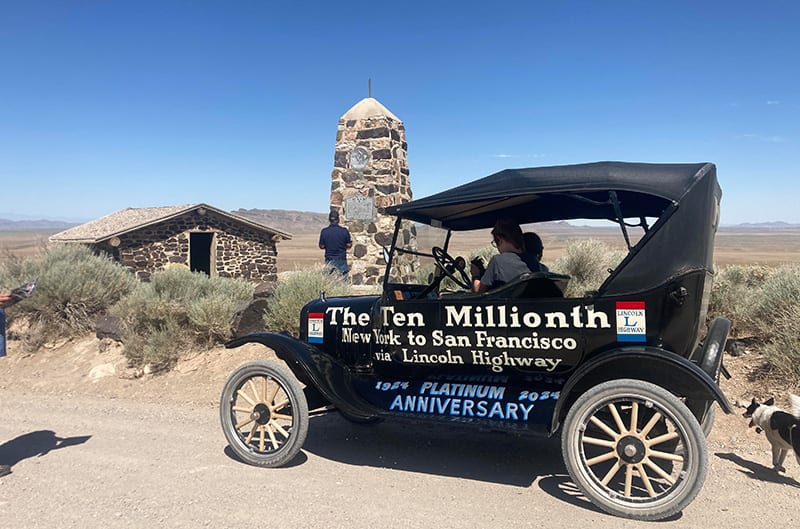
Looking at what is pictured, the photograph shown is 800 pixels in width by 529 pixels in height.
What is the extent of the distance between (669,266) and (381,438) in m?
2.99

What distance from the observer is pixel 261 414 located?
482cm

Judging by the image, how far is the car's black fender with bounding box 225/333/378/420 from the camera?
4.64m

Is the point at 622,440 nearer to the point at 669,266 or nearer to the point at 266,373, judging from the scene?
the point at 669,266

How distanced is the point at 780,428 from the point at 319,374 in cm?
340

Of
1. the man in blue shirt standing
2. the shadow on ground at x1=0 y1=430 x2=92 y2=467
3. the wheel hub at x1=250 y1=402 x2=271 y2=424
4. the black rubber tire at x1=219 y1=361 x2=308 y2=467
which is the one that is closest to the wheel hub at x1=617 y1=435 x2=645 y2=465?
the black rubber tire at x1=219 y1=361 x2=308 y2=467

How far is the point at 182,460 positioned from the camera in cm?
489

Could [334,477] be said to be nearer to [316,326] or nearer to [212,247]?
[316,326]

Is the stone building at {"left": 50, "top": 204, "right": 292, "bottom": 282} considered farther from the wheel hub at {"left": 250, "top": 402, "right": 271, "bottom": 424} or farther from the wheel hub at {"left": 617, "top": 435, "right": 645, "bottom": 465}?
the wheel hub at {"left": 617, "top": 435, "right": 645, "bottom": 465}

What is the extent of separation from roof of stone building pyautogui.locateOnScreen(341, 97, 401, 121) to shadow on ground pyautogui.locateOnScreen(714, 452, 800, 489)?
38.8ft

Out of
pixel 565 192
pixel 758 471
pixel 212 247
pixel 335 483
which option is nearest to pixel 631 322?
pixel 565 192

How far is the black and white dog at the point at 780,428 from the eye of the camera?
4.16 meters

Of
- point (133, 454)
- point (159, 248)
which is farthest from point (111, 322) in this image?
point (159, 248)

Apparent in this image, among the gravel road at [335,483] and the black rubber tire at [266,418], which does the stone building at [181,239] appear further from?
the black rubber tire at [266,418]

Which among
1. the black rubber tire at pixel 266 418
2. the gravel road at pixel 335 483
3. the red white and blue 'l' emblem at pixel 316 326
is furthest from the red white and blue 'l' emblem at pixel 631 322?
the red white and blue 'l' emblem at pixel 316 326
